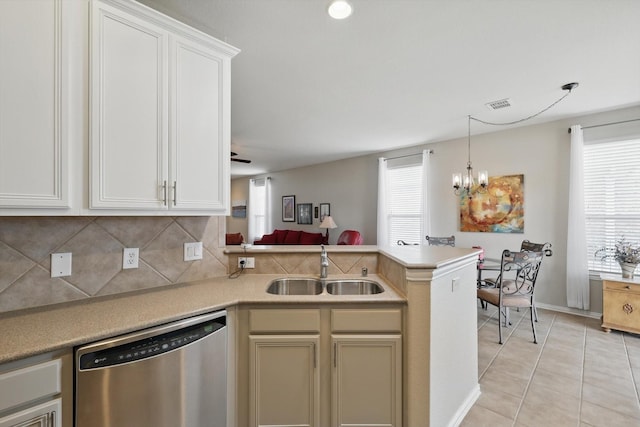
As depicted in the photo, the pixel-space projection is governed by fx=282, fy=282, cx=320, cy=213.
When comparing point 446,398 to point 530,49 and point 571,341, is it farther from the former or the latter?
point 530,49

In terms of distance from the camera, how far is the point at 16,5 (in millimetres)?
1161

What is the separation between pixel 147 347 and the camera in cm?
125

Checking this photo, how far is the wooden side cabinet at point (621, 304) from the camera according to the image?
3.04m

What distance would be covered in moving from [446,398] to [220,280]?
1.65m

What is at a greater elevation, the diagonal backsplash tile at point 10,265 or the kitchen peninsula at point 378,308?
the diagonal backsplash tile at point 10,265

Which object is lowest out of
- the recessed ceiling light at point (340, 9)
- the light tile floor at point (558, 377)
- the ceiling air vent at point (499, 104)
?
the light tile floor at point (558, 377)

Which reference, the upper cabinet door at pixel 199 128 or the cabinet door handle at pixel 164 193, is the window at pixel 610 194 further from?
the cabinet door handle at pixel 164 193

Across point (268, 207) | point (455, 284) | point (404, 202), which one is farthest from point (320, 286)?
point (268, 207)

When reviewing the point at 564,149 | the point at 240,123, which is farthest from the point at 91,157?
the point at 564,149

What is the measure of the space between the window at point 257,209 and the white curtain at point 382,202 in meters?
3.96

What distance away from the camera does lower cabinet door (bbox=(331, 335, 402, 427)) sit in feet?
5.24

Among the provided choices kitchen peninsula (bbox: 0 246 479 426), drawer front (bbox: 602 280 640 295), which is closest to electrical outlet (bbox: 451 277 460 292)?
kitchen peninsula (bbox: 0 246 479 426)

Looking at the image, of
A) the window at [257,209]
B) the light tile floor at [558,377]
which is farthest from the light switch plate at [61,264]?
the window at [257,209]

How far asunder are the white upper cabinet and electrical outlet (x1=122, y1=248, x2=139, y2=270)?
39cm
